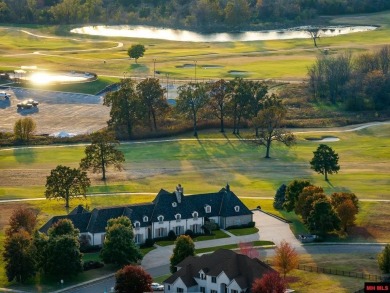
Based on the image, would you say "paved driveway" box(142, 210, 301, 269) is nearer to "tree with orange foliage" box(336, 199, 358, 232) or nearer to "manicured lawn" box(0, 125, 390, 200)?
"tree with orange foliage" box(336, 199, 358, 232)

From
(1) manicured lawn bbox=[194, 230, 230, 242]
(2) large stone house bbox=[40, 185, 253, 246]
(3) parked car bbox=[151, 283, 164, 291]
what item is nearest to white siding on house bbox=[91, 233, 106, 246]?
(2) large stone house bbox=[40, 185, 253, 246]

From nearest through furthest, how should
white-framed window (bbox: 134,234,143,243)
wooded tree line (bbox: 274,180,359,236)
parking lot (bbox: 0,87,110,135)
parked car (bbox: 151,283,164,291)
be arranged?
parked car (bbox: 151,283,164,291) < white-framed window (bbox: 134,234,143,243) < wooded tree line (bbox: 274,180,359,236) < parking lot (bbox: 0,87,110,135)

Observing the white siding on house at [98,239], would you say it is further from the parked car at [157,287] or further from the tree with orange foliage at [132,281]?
the tree with orange foliage at [132,281]

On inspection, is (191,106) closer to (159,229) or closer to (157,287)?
(159,229)

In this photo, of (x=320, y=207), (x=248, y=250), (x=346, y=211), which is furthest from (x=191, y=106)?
(x=248, y=250)

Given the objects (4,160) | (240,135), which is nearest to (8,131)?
(4,160)

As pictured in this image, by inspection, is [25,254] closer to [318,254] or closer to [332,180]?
[318,254]
